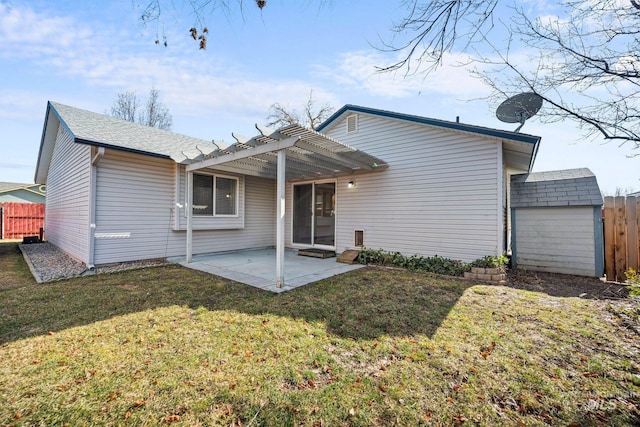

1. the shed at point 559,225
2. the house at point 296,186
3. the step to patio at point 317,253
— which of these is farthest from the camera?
the step to patio at point 317,253

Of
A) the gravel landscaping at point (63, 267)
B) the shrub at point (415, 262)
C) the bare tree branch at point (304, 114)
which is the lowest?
the gravel landscaping at point (63, 267)

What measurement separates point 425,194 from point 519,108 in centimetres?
254

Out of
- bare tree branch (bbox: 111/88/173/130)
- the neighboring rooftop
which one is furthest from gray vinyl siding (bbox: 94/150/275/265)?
the neighboring rooftop

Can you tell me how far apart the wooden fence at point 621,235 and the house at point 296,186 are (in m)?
1.96

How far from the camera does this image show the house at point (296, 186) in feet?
19.3

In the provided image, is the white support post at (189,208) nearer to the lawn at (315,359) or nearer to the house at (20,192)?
the lawn at (315,359)

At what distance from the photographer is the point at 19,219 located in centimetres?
1397

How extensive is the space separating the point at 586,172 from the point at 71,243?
14.9 meters

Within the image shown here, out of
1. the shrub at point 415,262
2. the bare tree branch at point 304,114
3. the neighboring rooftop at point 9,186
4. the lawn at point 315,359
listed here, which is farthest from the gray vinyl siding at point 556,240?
the neighboring rooftop at point 9,186

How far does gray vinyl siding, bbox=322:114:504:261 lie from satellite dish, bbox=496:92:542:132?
0.67m

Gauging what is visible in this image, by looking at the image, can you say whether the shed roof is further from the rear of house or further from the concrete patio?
the concrete patio

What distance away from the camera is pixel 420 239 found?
22.5 feet

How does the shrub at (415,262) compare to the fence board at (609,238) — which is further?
the shrub at (415,262)

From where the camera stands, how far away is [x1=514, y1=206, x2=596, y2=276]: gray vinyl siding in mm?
6090
